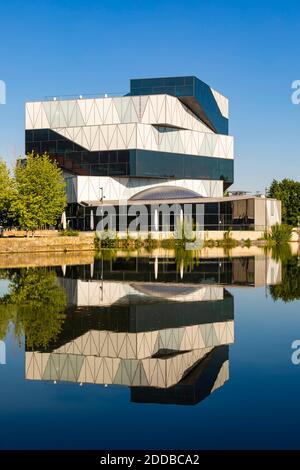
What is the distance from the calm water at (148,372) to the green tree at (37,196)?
41803 millimetres

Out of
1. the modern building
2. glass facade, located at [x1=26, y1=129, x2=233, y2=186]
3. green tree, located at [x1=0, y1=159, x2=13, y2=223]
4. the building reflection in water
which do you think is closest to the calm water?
the building reflection in water

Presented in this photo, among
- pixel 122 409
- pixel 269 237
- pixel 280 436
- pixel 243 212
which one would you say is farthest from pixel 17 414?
pixel 243 212

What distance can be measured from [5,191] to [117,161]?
24863 millimetres

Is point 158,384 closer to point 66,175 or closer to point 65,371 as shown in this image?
point 65,371

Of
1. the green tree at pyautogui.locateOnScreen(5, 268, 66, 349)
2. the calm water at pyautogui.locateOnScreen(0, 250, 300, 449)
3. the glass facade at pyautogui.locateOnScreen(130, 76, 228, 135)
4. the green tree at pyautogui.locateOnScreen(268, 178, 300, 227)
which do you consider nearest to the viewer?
the calm water at pyautogui.locateOnScreen(0, 250, 300, 449)

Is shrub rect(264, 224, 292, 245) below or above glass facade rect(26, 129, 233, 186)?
below

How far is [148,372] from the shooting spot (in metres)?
11.1

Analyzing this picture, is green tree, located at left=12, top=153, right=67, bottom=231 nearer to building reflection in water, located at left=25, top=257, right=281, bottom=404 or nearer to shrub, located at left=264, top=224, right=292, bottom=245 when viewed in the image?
shrub, located at left=264, top=224, right=292, bottom=245

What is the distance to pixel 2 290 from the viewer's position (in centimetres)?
2448

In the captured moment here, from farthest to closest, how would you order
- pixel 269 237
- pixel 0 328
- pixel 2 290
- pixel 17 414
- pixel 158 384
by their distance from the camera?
1. pixel 269 237
2. pixel 2 290
3. pixel 0 328
4. pixel 158 384
5. pixel 17 414

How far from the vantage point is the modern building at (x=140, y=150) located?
85625 millimetres

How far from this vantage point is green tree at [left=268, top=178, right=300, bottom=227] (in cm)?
11481

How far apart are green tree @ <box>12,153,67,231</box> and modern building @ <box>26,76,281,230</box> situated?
548 inches

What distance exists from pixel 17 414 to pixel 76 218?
7830 centimetres
